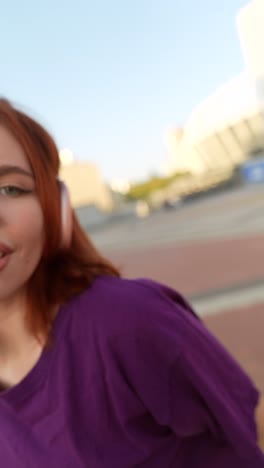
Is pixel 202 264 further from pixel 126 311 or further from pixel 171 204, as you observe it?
pixel 171 204

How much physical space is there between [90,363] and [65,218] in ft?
0.85

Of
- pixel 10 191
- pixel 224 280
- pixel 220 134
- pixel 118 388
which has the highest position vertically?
pixel 10 191

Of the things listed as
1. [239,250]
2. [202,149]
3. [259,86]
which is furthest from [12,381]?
[202,149]

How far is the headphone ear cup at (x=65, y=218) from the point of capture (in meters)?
0.82

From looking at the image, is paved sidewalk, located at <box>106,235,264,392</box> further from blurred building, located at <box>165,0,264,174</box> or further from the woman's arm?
blurred building, located at <box>165,0,264,174</box>

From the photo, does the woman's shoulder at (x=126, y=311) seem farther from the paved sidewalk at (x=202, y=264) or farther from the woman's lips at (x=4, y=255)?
the paved sidewalk at (x=202, y=264)

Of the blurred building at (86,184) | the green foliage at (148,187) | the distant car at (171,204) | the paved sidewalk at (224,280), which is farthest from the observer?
the green foliage at (148,187)

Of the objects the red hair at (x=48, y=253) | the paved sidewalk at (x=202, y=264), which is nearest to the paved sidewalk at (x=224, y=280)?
the paved sidewalk at (x=202, y=264)

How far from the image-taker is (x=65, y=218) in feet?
2.68

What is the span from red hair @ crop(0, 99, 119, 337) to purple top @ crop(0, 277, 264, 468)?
49 millimetres

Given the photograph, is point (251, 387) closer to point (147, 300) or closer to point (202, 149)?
point (147, 300)

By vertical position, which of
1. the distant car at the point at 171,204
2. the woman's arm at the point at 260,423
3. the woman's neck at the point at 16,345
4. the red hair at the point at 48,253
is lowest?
the distant car at the point at 171,204

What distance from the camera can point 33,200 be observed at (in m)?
0.77

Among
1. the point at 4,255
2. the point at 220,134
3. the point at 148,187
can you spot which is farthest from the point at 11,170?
the point at 220,134
